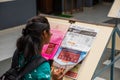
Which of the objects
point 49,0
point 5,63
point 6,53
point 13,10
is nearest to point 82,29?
point 6,53

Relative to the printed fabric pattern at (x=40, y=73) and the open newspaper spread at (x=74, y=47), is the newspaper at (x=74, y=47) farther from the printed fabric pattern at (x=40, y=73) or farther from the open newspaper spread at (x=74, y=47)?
the printed fabric pattern at (x=40, y=73)

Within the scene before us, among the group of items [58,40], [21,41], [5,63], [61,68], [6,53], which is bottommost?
[5,63]

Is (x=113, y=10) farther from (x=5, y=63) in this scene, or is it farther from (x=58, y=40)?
(x=5, y=63)

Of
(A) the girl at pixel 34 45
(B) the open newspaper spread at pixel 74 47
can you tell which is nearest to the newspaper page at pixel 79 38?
(B) the open newspaper spread at pixel 74 47

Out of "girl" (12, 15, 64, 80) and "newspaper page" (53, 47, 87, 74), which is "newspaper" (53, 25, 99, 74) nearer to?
"newspaper page" (53, 47, 87, 74)

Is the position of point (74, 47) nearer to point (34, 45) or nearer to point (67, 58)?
point (67, 58)

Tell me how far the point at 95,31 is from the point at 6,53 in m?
1.14

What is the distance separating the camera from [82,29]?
1921 millimetres

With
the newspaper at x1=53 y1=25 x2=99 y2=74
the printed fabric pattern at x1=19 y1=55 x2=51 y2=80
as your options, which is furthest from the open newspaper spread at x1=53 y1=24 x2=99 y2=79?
the printed fabric pattern at x1=19 y1=55 x2=51 y2=80

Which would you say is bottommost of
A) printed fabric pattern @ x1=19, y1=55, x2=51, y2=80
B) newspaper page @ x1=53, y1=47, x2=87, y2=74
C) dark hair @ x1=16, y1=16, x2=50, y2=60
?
newspaper page @ x1=53, y1=47, x2=87, y2=74

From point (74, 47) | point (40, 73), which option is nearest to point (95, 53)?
point (74, 47)

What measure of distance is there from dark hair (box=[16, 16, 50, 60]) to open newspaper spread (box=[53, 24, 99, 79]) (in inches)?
18.8

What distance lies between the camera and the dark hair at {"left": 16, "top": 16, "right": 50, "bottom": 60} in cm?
134

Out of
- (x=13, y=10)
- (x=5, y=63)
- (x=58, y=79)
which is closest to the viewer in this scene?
(x=58, y=79)
